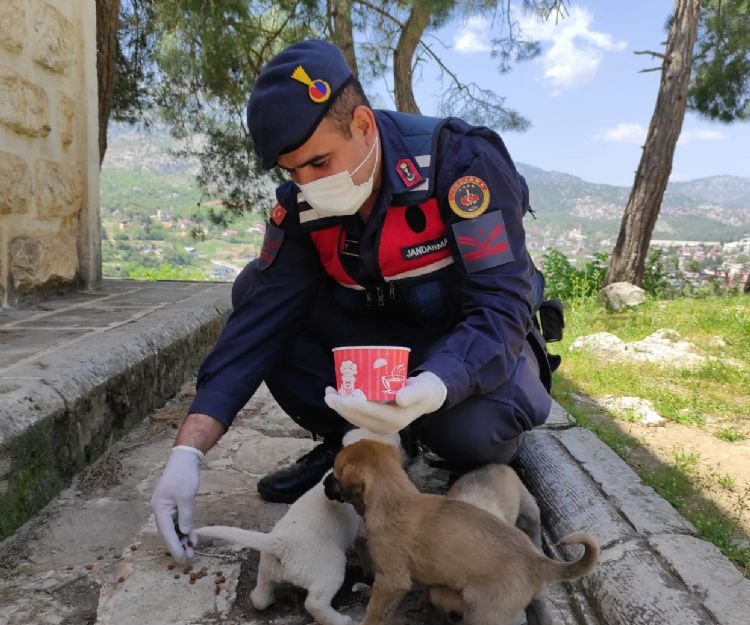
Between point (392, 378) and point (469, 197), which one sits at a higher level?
point (469, 197)

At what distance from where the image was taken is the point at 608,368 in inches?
193

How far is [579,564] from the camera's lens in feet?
4.93

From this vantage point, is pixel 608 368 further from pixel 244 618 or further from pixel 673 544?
pixel 244 618

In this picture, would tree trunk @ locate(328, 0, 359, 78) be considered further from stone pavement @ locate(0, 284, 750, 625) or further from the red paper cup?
the red paper cup

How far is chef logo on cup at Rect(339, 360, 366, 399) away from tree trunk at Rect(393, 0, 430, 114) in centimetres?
803

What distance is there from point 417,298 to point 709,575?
3.51 ft

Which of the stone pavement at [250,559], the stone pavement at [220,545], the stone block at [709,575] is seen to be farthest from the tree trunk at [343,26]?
the stone block at [709,575]

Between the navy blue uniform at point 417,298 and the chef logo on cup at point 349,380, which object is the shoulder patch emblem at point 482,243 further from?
the chef logo on cup at point 349,380

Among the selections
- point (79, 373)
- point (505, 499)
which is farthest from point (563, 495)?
point (79, 373)

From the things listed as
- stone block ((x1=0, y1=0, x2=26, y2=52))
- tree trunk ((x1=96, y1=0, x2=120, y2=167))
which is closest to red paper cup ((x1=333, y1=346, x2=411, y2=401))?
stone block ((x1=0, y1=0, x2=26, y2=52))

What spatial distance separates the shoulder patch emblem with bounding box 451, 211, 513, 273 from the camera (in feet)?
6.35

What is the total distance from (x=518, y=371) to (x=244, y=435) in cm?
157

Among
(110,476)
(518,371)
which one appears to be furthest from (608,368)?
(110,476)

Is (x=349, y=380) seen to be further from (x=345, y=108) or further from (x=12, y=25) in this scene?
(x=12, y=25)
